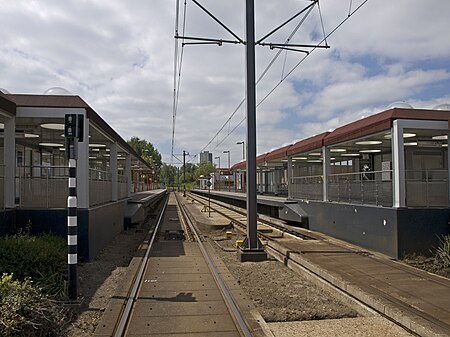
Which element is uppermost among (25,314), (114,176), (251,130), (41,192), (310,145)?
(310,145)

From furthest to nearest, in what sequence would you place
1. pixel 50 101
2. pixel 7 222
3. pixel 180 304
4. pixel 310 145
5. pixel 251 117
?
pixel 310 145
pixel 50 101
pixel 251 117
pixel 7 222
pixel 180 304

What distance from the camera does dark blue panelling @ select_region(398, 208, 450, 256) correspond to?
12422 millimetres

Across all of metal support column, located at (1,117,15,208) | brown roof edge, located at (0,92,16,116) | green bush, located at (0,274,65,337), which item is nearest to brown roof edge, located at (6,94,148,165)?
brown roof edge, located at (0,92,16,116)

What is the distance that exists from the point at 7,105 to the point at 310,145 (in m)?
13.2

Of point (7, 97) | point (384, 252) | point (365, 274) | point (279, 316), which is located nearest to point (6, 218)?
point (7, 97)

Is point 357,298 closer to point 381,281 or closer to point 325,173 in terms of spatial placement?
point 381,281

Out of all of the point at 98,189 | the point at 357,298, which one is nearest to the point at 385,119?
the point at 357,298

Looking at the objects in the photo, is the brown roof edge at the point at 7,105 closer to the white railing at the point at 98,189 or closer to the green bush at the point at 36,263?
the white railing at the point at 98,189

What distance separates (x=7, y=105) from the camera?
36.9 ft

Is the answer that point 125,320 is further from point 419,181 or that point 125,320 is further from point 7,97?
point 419,181

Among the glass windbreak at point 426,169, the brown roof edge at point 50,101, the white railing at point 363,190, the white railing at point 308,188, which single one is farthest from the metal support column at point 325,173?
the brown roof edge at point 50,101

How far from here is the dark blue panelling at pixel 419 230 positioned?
40.8 feet

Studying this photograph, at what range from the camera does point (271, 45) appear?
39.8 ft

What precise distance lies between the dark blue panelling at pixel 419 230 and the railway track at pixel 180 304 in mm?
5070
